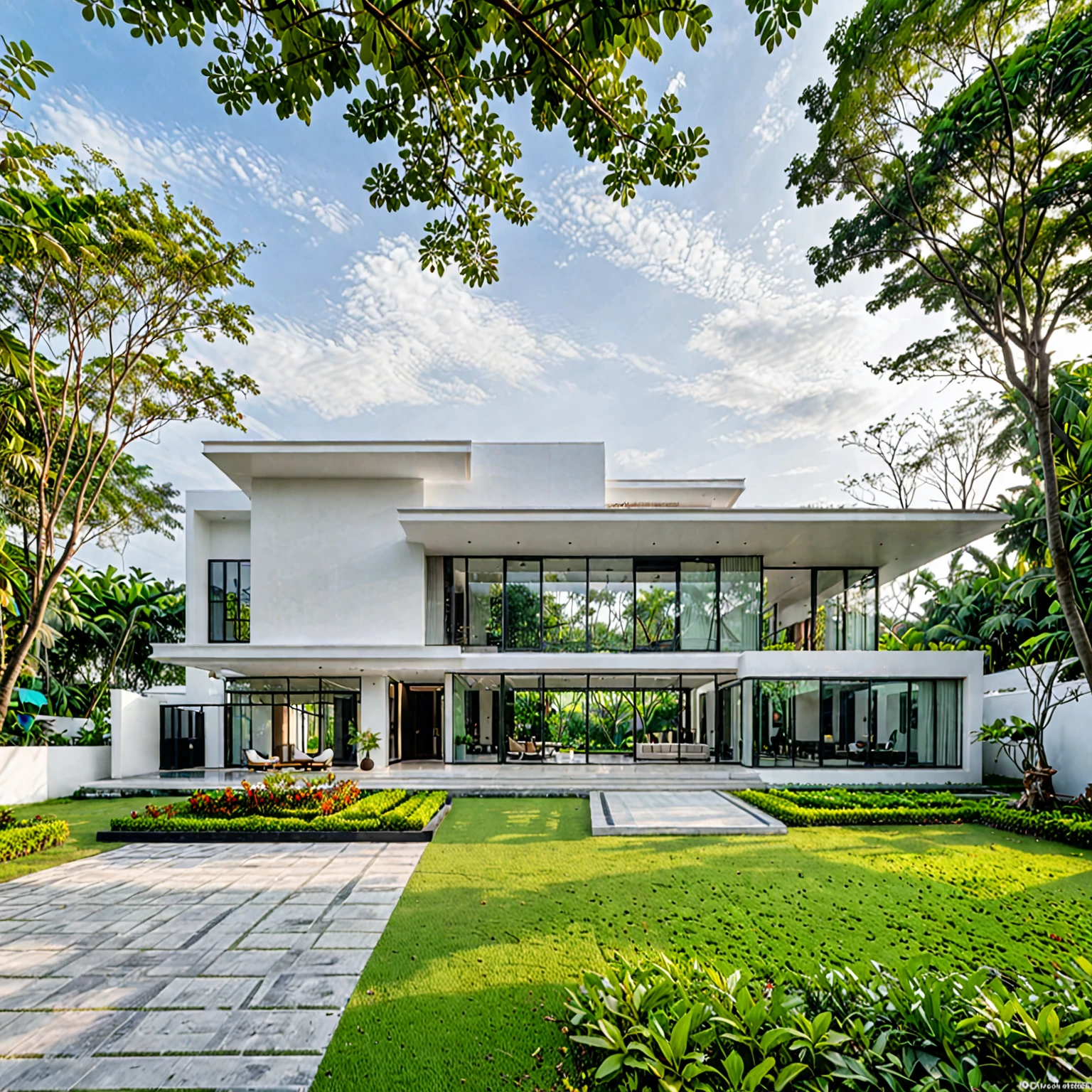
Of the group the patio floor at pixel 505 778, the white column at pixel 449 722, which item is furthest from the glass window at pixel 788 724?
the white column at pixel 449 722

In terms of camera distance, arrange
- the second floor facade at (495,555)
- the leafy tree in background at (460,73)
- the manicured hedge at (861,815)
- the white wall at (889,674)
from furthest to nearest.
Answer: the second floor facade at (495,555) → the white wall at (889,674) → the manicured hedge at (861,815) → the leafy tree in background at (460,73)

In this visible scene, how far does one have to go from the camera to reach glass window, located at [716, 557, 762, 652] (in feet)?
63.8

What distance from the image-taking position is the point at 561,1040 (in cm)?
405

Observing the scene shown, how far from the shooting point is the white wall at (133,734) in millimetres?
17016

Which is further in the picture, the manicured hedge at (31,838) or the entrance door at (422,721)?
the entrance door at (422,721)

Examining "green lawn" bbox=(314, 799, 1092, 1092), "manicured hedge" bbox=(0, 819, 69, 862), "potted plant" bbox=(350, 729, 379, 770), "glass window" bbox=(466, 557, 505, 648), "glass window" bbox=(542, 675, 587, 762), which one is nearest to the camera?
"green lawn" bbox=(314, 799, 1092, 1092)

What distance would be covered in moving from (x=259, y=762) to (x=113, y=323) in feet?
36.8

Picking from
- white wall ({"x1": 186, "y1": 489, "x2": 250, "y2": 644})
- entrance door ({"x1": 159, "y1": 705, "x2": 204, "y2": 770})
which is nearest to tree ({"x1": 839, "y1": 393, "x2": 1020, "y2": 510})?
white wall ({"x1": 186, "y1": 489, "x2": 250, "y2": 644})

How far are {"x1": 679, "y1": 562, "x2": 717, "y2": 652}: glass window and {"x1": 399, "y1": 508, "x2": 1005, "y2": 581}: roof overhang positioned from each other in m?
0.51

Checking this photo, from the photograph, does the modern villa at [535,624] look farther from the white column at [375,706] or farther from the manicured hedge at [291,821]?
the manicured hedge at [291,821]

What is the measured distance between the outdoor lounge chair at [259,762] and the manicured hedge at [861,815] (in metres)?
12.7

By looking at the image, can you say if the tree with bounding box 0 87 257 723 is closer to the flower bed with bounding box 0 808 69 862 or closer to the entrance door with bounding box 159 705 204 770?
the flower bed with bounding box 0 808 69 862

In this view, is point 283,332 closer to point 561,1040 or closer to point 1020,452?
point 561,1040

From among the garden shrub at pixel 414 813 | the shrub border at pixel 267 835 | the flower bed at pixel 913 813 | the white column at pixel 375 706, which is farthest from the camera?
the white column at pixel 375 706
